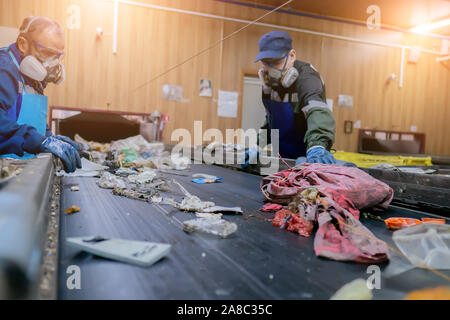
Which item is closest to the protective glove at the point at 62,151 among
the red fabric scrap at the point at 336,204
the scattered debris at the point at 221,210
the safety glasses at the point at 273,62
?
the scattered debris at the point at 221,210

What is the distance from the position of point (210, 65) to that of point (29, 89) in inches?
155

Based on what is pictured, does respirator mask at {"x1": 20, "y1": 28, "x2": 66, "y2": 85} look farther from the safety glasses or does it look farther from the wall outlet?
the wall outlet

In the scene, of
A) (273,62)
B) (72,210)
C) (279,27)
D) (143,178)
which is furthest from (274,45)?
(279,27)

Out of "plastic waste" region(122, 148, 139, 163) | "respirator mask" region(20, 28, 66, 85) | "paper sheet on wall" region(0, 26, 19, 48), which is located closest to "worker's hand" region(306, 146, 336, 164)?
"plastic waste" region(122, 148, 139, 163)

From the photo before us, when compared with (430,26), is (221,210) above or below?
below

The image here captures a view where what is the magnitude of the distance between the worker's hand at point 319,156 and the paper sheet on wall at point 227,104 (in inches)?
156

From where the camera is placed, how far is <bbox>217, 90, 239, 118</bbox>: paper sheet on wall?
19.0 feet

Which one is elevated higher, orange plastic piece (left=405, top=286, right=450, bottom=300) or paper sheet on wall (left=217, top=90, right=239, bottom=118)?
paper sheet on wall (left=217, top=90, right=239, bottom=118)

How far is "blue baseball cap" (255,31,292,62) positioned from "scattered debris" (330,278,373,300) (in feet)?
6.15

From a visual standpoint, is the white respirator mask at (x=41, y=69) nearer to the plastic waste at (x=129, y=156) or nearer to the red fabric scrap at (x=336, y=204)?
the plastic waste at (x=129, y=156)

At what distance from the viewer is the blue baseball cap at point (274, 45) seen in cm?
235

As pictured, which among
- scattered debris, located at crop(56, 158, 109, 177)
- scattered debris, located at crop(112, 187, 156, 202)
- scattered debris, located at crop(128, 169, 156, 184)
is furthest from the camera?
scattered debris, located at crop(56, 158, 109, 177)

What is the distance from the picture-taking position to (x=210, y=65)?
18.7ft

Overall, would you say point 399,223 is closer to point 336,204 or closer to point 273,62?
point 336,204
